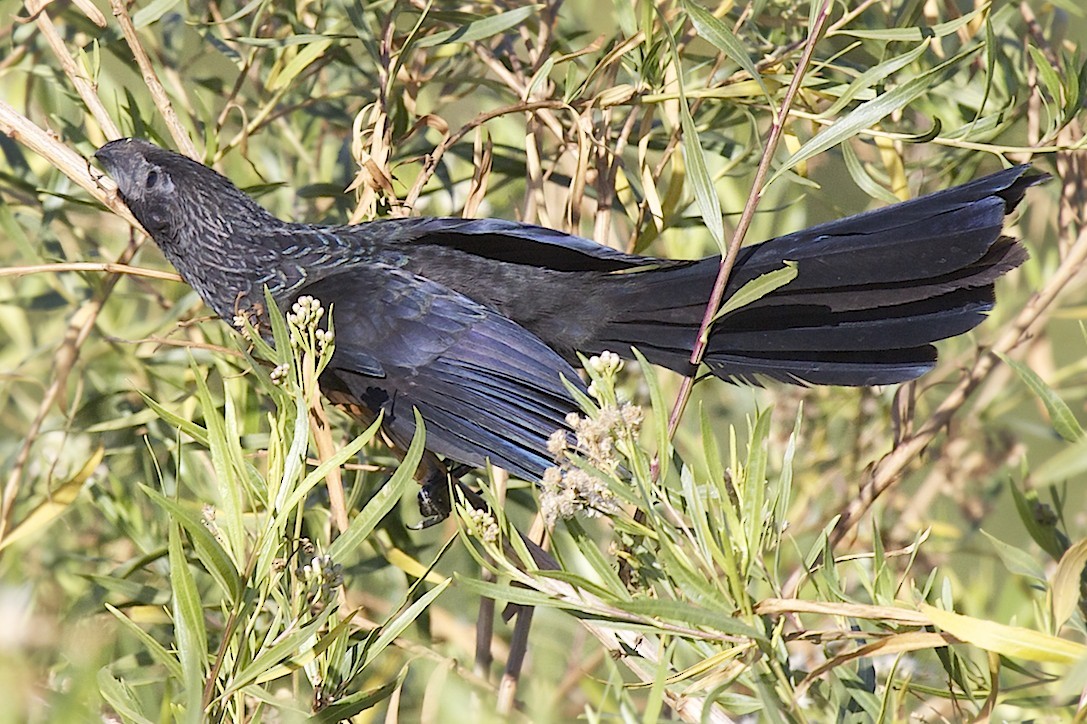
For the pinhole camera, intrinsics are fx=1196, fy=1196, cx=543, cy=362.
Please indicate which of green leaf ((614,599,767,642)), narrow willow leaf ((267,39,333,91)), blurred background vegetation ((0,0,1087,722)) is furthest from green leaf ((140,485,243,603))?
narrow willow leaf ((267,39,333,91))

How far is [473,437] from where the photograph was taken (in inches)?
81.7

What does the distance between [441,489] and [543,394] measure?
302 millimetres

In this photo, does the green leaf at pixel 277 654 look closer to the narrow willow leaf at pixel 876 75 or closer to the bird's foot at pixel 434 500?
the narrow willow leaf at pixel 876 75

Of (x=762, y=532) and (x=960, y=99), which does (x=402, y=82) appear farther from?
(x=762, y=532)

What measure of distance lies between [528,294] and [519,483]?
0.41m

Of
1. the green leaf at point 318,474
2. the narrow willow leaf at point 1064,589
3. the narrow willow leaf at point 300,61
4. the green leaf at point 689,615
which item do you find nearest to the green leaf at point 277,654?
the green leaf at point 318,474

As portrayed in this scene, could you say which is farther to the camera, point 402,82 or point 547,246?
point 547,246

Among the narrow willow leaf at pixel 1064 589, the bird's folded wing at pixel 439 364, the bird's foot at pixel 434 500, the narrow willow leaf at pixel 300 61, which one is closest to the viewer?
the narrow willow leaf at pixel 1064 589

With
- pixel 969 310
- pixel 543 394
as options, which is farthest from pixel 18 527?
pixel 969 310

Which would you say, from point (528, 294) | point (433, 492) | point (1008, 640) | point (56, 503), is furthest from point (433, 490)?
point (1008, 640)

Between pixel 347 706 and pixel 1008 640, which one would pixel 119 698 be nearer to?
pixel 347 706

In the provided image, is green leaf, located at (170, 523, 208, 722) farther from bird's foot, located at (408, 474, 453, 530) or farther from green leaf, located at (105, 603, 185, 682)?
bird's foot, located at (408, 474, 453, 530)

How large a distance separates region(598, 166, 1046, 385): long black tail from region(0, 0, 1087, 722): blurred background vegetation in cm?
9

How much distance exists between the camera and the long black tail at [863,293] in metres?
1.68
